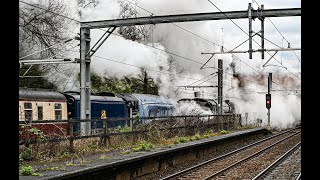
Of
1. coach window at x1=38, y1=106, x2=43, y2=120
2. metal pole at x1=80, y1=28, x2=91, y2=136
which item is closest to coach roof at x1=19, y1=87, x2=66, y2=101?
coach window at x1=38, y1=106, x2=43, y2=120

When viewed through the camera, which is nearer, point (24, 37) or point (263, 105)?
point (24, 37)

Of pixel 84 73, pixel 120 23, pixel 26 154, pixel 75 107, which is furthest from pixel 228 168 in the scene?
pixel 75 107

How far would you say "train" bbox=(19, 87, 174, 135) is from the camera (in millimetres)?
15008

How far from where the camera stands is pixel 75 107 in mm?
19016

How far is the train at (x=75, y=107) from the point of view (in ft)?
49.2

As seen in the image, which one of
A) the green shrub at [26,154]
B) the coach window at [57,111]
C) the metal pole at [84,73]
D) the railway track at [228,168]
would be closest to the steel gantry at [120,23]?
the metal pole at [84,73]

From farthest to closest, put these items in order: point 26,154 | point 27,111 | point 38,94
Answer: point 38,94, point 27,111, point 26,154

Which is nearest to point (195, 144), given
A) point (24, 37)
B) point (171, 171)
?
point (171, 171)

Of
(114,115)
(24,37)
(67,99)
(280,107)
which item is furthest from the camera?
(280,107)

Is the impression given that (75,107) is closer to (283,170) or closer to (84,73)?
(84,73)

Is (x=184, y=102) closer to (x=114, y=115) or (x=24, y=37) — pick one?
(x=114, y=115)

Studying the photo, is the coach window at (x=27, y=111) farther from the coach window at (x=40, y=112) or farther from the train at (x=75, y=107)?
the coach window at (x=40, y=112)
